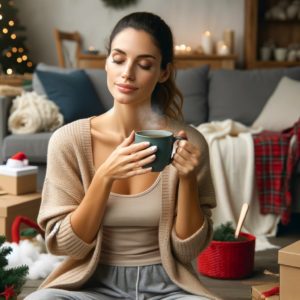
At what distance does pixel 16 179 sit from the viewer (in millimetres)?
2838

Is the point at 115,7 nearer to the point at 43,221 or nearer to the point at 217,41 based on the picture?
the point at 217,41

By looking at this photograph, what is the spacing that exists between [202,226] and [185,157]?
0.23 m

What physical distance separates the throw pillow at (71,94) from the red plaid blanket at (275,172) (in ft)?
4.00

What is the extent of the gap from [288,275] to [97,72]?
3.22 m

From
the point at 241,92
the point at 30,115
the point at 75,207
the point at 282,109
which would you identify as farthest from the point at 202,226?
the point at 241,92

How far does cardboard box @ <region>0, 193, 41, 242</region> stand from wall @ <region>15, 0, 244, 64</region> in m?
4.07

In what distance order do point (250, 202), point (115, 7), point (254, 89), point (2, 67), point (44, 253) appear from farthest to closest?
point (115, 7)
point (2, 67)
point (254, 89)
point (250, 202)
point (44, 253)

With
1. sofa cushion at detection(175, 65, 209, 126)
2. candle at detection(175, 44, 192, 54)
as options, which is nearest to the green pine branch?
sofa cushion at detection(175, 65, 209, 126)

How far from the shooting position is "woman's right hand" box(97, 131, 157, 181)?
123cm

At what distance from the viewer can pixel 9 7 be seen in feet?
20.8

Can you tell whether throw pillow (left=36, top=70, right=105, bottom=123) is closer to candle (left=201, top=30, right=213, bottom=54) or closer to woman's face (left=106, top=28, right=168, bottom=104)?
candle (left=201, top=30, right=213, bottom=54)

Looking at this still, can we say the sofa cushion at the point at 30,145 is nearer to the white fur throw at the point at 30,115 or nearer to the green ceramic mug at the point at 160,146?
the white fur throw at the point at 30,115

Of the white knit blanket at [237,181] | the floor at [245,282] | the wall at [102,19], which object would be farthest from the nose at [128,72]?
the wall at [102,19]

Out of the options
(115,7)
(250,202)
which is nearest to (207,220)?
(250,202)
